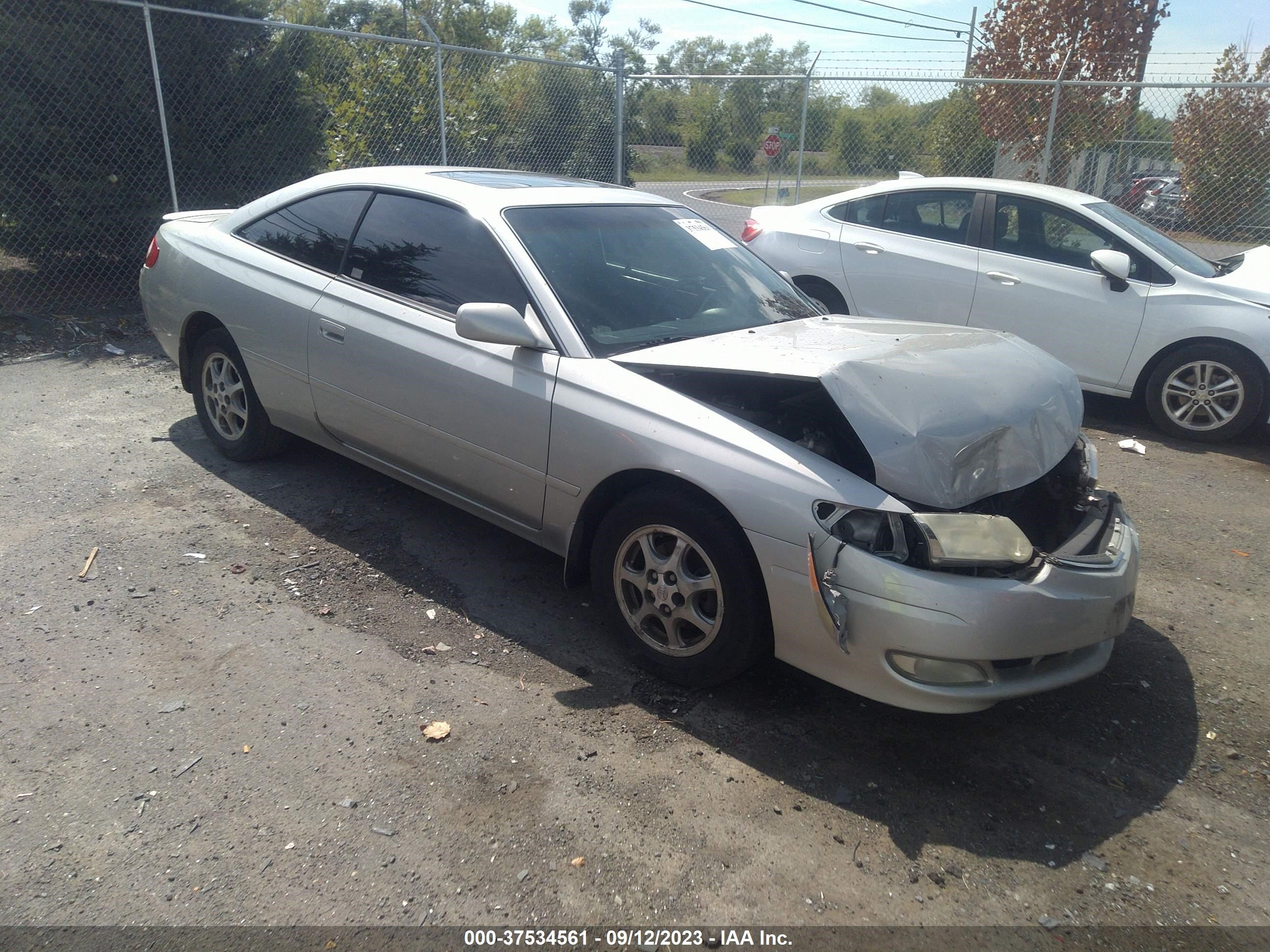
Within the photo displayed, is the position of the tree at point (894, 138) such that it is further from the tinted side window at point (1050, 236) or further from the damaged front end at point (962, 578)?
the damaged front end at point (962, 578)

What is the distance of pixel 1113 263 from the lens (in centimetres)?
657

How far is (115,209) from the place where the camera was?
8.75m

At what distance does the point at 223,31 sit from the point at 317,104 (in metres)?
1.12

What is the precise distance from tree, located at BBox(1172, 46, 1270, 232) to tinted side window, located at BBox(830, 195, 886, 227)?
5.68 meters

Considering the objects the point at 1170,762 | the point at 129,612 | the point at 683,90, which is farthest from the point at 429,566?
the point at 683,90

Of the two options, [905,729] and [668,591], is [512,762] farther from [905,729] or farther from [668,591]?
[905,729]

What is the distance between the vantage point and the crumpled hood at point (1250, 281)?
251 inches

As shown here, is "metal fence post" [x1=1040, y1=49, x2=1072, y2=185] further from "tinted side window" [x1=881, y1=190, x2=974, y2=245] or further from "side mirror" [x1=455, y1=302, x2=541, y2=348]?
"side mirror" [x1=455, y1=302, x2=541, y2=348]

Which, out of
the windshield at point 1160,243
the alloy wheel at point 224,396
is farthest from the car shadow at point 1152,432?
the alloy wheel at point 224,396

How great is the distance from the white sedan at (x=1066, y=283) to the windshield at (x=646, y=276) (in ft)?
7.28

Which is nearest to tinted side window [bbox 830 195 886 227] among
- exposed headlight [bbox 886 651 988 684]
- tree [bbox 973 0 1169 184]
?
exposed headlight [bbox 886 651 988 684]

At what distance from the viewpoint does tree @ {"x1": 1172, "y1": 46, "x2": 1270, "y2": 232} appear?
36.0 ft

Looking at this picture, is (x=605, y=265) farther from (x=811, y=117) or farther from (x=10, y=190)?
(x=811, y=117)

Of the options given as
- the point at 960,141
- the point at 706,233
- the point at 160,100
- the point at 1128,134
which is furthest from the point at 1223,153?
the point at 160,100
